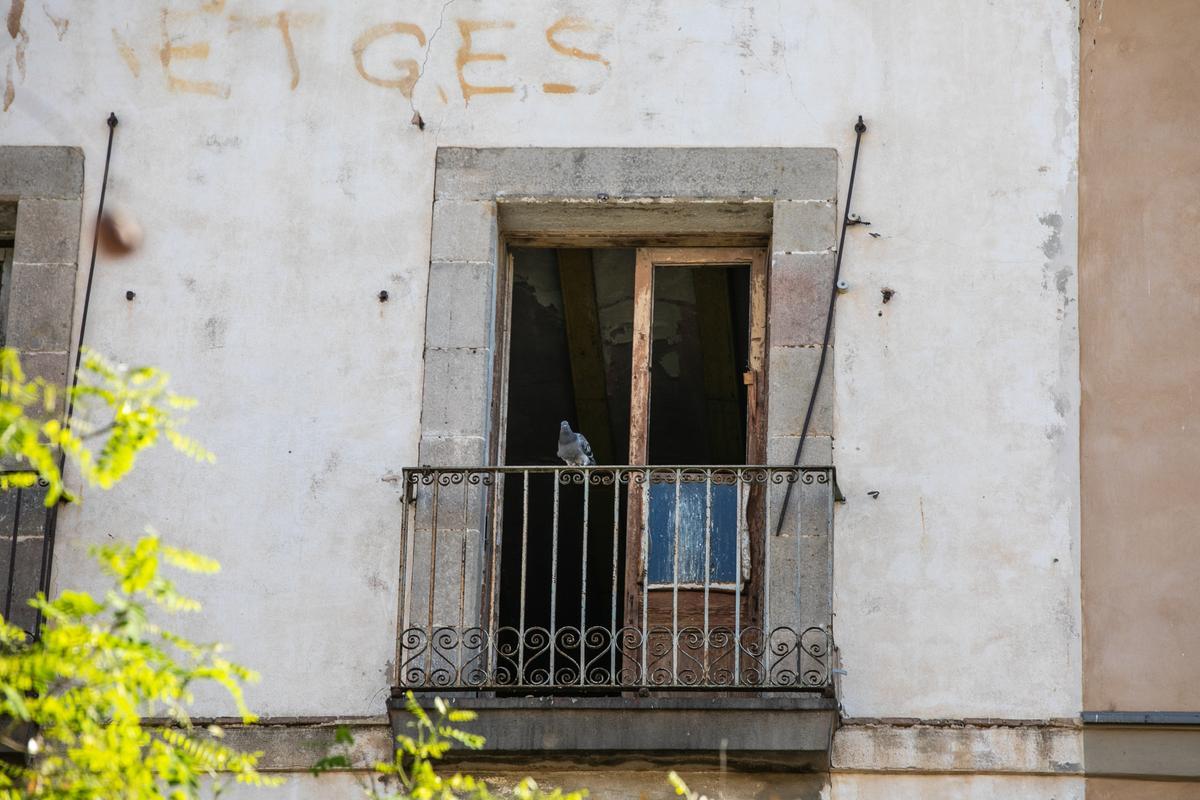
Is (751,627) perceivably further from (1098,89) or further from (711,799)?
(1098,89)

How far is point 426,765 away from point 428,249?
3.40 metres

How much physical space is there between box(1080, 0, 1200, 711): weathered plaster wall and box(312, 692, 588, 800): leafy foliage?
2.16 metres

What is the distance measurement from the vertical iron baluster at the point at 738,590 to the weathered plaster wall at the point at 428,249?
388mm

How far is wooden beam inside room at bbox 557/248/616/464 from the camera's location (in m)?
11.6

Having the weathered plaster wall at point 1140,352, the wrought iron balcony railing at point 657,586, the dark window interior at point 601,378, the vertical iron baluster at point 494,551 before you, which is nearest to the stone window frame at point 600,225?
the vertical iron baluster at point 494,551

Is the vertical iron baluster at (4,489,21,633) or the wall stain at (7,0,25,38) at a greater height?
the wall stain at (7,0,25,38)

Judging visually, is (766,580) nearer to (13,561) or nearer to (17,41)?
(13,561)

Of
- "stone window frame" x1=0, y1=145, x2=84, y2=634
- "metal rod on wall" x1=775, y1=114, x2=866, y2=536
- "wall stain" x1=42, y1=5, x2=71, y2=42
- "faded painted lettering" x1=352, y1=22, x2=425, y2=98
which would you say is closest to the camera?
"metal rod on wall" x1=775, y1=114, x2=866, y2=536

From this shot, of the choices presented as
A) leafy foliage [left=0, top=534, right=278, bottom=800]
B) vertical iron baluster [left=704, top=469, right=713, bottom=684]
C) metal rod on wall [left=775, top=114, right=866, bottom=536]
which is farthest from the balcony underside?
leafy foliage [left=0, top=534, right=278, bottom=800]

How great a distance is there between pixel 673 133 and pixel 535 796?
10.5 ft

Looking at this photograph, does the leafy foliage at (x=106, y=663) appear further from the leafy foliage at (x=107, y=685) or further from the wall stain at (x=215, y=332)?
the wall stain at (x=215, y=332)

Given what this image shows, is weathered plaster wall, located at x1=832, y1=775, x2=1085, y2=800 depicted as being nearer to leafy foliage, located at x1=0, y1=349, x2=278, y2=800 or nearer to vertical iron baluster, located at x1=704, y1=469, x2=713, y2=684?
vertical iron baluster, located at x1=704, y1=469, x2=713, y2=684

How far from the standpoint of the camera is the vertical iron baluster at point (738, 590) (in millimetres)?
8633

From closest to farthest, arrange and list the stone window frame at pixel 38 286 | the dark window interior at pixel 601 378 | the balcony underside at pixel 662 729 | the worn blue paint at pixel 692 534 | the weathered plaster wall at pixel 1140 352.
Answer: the balcony underside at pixel 662 729, the weathered plaster wall at pixel 1140 352, the stone window frame at pixel 38 286, the worn blue paint at pixel 692 534, the dark window interior at pixel 601 378
